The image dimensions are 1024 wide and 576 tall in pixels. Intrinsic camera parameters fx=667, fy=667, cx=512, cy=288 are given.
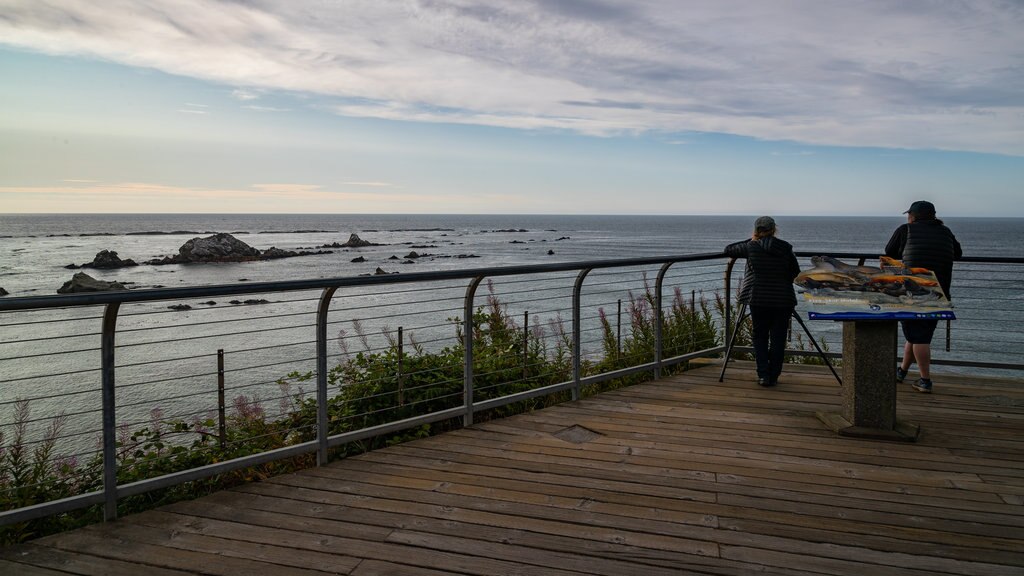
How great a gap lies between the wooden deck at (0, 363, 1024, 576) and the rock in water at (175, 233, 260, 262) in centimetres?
5973

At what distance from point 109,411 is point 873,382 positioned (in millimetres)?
4845

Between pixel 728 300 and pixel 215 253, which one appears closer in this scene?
pixel 728 300

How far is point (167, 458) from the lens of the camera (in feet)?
12.6

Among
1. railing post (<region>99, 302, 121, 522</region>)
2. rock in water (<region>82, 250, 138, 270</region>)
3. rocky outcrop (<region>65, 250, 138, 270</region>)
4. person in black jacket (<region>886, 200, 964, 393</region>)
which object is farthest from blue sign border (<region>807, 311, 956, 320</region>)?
rock in water (<region>82, 250, 138, 270</region>)

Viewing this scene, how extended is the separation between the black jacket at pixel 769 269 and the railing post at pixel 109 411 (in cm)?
482

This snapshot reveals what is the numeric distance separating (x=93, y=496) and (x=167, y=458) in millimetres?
567

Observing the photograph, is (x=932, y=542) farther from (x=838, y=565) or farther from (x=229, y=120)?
(x=229, y=120)

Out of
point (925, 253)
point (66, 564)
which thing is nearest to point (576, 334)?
point (925, 253)

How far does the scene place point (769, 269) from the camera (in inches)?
240

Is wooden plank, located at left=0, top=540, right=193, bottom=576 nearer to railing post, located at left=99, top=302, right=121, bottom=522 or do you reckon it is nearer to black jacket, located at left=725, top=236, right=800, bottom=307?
railing post, located at left=99, top=302, right=121, bottom=522

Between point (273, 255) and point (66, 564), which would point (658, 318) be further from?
point (273, 255)

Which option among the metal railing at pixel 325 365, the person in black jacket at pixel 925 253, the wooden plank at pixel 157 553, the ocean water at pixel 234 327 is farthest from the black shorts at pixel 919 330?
the wooden plank at pixel 157 553

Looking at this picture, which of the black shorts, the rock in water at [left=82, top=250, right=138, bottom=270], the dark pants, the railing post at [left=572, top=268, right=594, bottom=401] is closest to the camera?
the railing post at [left=572, top=268, right=594, bottom=401]

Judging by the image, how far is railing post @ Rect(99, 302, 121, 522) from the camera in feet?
10.5
